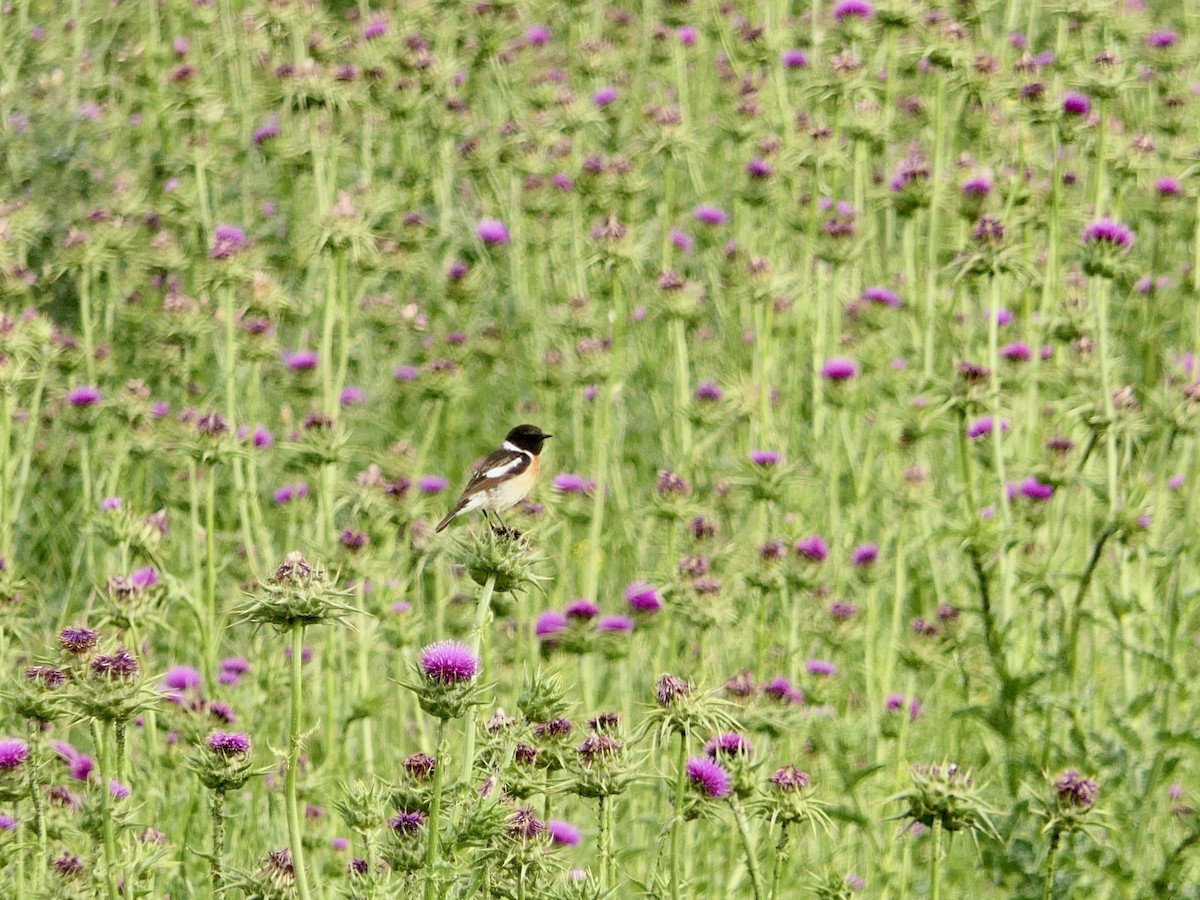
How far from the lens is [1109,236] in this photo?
4809 millimetres

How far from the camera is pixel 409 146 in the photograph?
25.0 ft

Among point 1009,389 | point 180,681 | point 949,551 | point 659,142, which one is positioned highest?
point 659,142

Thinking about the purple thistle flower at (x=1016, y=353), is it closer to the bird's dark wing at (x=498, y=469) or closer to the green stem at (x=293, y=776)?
the bird's dark wing at (x=498, y=469)

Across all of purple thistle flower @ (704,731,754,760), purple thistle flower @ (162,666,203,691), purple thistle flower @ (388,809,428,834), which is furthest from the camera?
purple thistle flower @ (162,666,203,691)

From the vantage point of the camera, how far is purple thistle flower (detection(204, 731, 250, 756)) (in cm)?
310

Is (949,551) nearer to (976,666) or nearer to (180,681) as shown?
(976,666)

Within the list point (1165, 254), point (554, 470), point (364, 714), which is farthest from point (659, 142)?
point (1165, 254)

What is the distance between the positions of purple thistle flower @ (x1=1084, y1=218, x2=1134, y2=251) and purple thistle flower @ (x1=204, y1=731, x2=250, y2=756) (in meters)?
3.10

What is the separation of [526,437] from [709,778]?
1673mm

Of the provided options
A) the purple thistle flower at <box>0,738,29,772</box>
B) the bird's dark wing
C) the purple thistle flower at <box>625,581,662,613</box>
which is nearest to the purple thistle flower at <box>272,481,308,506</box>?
the purple thistle flower at <box>625,581,662,613</box>

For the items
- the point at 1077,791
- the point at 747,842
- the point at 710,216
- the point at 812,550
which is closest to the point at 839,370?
the point at 812,550

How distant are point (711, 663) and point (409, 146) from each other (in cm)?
338

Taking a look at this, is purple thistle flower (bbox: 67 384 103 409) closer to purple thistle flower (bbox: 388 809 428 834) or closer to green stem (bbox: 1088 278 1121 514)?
purple thistle flower (bbox: 388 809 428 834)

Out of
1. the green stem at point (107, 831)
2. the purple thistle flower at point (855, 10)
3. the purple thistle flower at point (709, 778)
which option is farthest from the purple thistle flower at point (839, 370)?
the green stem at point (107, 831)
